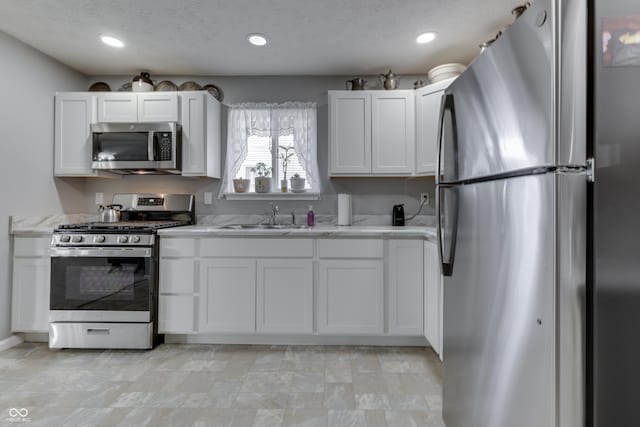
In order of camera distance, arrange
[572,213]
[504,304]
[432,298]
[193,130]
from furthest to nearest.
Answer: [193,130] → [432,298] → [504,304] → [572,213]

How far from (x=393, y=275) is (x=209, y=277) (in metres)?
1.43

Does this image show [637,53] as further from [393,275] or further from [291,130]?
[291,130]

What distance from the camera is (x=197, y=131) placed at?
296cm

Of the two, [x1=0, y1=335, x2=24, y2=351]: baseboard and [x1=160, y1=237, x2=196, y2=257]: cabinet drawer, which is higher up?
[x1=160, y1=237, x2=196, y2=257]: cabinet drawer

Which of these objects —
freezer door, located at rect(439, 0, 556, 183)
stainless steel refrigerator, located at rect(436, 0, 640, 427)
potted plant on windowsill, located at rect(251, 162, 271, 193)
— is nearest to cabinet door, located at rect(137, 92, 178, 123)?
potted plant on windowsill, located at rect(251, 162, 271, 193)

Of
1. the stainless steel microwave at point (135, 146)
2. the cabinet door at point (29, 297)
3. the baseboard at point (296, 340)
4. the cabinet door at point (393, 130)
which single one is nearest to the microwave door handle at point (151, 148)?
the stainless steel microwave at point (135, 146)

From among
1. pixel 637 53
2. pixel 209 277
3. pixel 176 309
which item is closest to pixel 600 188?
pixel 637 53

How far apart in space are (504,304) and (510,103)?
619 millimetres

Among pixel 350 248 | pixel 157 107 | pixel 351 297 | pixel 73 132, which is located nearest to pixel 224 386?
pixel 351 297

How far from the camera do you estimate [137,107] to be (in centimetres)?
297

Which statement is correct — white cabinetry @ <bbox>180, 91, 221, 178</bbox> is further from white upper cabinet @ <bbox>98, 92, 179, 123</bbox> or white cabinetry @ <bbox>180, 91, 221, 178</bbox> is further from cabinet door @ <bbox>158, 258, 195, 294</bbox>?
cabinet door @ <bbox>158, 258, 195, 294</bbox>

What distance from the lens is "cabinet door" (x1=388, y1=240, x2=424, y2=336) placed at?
101 inches

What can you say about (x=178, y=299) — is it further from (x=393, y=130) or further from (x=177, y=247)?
(x=393, y=130)

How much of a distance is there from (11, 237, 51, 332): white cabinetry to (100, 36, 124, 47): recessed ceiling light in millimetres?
1612
